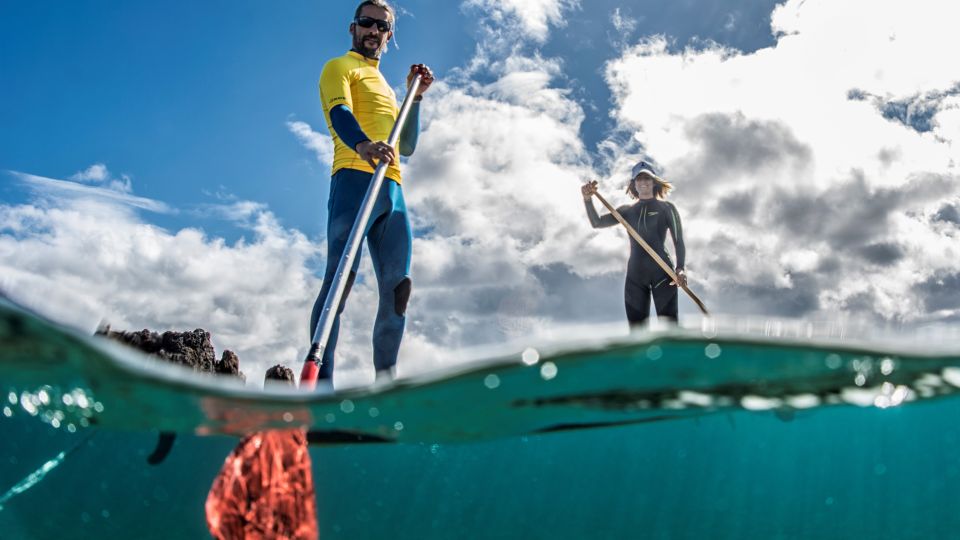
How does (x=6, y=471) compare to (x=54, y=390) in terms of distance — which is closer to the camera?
(x=54, y=390)

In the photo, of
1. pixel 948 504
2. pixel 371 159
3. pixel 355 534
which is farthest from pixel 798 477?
pixel 371 159

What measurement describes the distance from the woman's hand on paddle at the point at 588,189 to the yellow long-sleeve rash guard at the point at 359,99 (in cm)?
366

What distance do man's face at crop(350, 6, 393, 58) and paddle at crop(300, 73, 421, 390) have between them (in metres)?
0.84

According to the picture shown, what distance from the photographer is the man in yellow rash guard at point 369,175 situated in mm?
4453

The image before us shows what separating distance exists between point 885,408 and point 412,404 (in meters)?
3.55

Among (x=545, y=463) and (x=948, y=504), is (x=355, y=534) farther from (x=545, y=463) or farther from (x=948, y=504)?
(x=948, y=504)

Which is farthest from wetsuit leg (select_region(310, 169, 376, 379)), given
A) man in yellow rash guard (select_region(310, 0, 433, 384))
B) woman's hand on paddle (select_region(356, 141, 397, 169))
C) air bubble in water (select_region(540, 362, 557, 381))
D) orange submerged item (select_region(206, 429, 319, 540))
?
air bubble in water (select_region(540, 362, 557, 381))

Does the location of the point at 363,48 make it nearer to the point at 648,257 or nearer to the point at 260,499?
the point at 260,499

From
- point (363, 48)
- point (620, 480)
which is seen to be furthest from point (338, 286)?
point (620, 480)

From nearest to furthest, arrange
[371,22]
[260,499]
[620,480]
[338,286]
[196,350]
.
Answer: [260,499]
[338,286]
[620,480]
[371,22]
[196,350]

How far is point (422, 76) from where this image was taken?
Result: 5.46m

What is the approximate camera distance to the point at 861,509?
470cm

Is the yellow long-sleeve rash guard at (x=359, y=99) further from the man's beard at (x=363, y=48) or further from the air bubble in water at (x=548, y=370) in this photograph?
the air bubble in water at (x=548, y=370)

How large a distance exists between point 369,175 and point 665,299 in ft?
13.0
